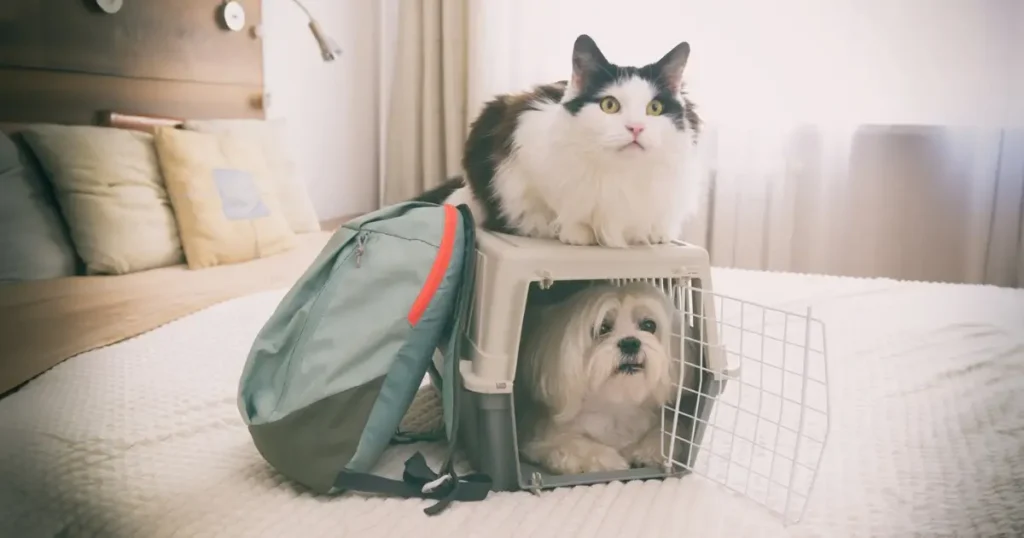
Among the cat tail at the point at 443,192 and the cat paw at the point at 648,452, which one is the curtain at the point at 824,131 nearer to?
the cat tail at the point at 443,192

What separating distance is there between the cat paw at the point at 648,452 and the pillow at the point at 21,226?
0.68 meters

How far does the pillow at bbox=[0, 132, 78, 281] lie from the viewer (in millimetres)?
375

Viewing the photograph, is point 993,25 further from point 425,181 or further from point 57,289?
point 425,181

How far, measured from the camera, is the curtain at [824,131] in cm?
203

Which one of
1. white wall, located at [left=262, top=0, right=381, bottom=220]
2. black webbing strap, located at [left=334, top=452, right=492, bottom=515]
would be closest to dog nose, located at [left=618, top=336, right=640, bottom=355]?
black webbing strap, located at [left=334, top=452, right=492, bottom=515]

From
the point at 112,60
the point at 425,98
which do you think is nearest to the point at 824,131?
the point at 425,98

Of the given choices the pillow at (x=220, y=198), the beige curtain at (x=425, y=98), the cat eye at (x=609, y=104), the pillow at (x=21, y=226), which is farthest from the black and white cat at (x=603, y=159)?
the beige curtain at (x=425, y=98)

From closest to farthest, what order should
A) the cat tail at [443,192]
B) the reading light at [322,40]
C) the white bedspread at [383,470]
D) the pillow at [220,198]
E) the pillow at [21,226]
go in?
1. the pillow at [21,226]
2. the white bedspread at [383,470]
3. the cat tail at [443,192]
4. the pillow at [220,198]
5. the reading light at [322,40]

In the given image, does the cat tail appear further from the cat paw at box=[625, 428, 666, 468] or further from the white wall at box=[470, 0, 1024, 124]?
the white wall at box=[470, 0, 1024, 124]

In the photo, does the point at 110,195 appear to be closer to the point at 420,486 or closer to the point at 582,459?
the point at 420,486

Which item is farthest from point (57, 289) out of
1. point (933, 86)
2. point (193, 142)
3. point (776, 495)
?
point (933, 86)

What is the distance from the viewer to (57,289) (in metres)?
0.50

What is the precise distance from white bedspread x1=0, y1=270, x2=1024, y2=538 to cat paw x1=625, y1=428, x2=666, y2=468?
0.06 meters

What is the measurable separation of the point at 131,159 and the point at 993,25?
1672 millimetres
